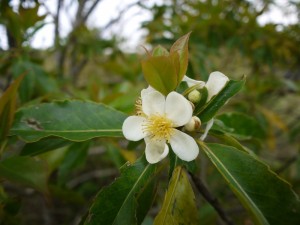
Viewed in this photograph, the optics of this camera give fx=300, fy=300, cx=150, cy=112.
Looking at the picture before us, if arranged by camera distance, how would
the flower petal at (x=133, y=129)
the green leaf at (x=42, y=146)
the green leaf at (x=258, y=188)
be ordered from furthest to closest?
the green leaf at (x=42, y=146) → the flower petal at (x=133, y=129) → the green leaf at (x=258, y=188)

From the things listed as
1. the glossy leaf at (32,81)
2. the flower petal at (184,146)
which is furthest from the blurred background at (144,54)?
the flower petal at (184,146)

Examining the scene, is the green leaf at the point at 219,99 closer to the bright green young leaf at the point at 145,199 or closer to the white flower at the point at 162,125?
the white flower at the point at 162,125

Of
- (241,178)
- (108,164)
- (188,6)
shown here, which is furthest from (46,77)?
(108,164)

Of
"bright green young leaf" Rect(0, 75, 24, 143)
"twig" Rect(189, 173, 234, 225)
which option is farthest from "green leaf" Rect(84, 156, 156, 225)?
"bright green young leaf" Rect(0, 75, 24, 143)

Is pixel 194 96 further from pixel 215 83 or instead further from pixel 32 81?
pixel 32 81

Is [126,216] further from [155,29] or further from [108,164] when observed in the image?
[108,164]

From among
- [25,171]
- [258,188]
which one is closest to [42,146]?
[25,171]
